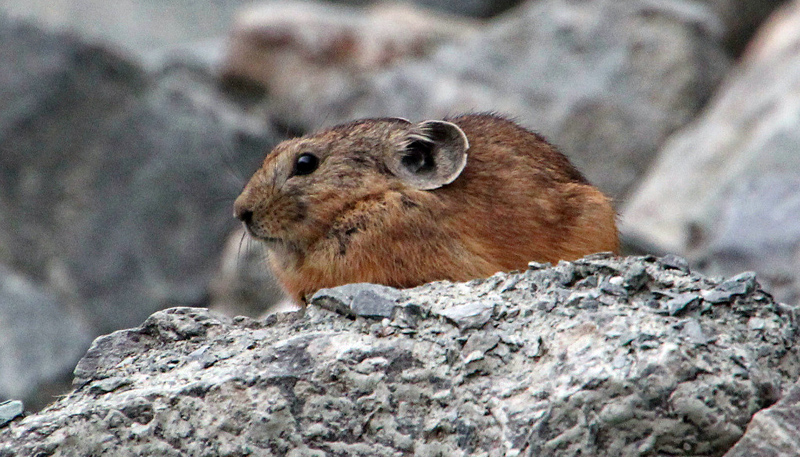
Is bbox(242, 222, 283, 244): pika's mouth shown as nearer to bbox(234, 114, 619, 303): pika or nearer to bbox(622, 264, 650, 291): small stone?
bbox(234, 114, 619, 303): pika

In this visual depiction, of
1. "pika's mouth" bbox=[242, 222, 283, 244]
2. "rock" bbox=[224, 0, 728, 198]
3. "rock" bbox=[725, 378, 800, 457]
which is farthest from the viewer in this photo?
"rock" bbox=[224, 0, 728, 198]

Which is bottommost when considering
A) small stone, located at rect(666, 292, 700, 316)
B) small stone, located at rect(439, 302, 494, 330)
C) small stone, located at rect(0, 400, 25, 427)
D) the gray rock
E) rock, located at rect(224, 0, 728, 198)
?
small stone, located at rect(666, 292, 700, 316)

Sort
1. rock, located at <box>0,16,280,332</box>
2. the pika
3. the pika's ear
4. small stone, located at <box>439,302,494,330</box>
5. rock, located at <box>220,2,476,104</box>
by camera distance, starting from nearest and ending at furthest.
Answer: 1. small stone, located at <box>439,302,494,330</box>
2. the pika
3. the pika's ear
4. rock, located at <box>0,16,280,332</box>
5. rock, located at <box>220,2,476,104</box>

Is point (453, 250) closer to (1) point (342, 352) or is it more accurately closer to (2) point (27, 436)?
(1) point (342, 352)

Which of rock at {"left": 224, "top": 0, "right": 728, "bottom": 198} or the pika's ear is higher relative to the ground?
rock at {"left": 224, "top": 0, "right": 728, "bottom": 198}

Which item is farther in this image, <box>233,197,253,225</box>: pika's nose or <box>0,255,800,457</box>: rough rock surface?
<box>233,197,253,225</box>: pika's nose

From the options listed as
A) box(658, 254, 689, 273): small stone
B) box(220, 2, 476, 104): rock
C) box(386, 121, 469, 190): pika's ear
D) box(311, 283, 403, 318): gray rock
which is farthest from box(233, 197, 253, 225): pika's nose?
box(220, 2, 476, 104): rock
